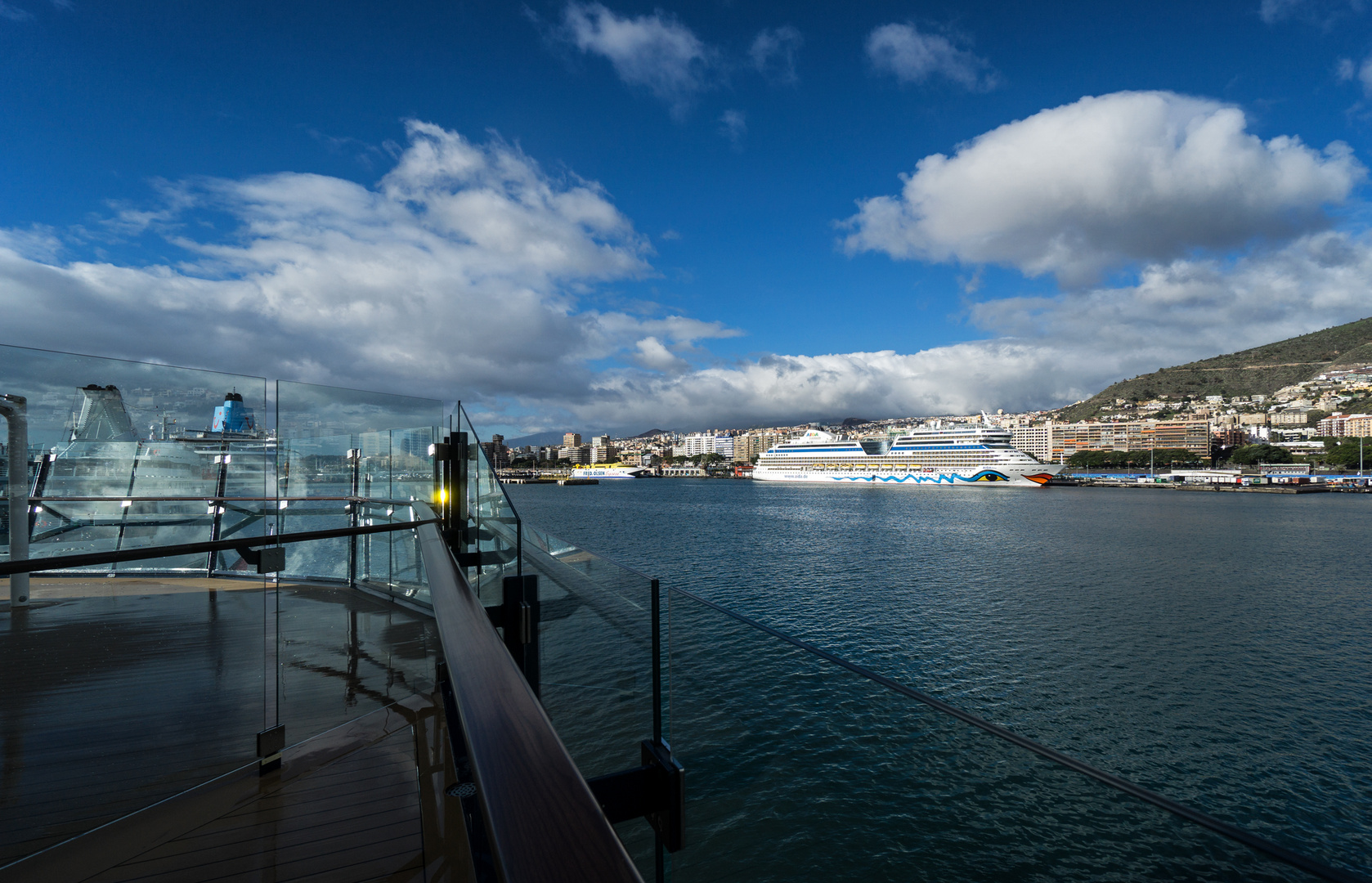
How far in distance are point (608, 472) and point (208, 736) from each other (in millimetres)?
89832

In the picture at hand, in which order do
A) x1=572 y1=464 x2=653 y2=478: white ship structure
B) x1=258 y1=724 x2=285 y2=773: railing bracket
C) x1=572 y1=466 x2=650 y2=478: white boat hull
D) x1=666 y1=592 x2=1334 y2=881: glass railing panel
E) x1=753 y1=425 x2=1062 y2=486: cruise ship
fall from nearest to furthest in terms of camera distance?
x1=666 y1=592 x2=1334 y2=881: glass railing panel < x1=258 y1=724 x2=285 y2=773: railing bracket < x1=753 y1=425 x2=1062 y2=486: cruise ship < x1=572 y1=466 x2=650 y2=478: white boat hull < x1=572 y1=464 x2=653 y2=478: white ship structure

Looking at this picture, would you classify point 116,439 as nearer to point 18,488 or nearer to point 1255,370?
point 18,488

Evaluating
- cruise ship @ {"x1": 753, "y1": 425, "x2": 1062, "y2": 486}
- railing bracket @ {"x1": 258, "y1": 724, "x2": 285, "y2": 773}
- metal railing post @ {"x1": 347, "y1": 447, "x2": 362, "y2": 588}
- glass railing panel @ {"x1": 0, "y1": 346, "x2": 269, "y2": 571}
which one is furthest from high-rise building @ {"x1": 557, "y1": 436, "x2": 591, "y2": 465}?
railing bracket @ {"x1": 258, "y1": 724, "x2": 285, "y2": 773}

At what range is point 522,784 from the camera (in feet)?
1.93

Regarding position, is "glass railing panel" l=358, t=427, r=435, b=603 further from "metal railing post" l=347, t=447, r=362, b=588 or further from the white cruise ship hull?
the white cruise ship hull

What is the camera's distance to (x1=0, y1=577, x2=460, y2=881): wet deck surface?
173 centimetres

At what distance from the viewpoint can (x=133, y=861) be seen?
5.52 ft

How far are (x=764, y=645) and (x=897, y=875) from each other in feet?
6.14

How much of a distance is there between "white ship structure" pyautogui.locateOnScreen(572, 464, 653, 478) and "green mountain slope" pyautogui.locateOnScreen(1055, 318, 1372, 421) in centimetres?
7735

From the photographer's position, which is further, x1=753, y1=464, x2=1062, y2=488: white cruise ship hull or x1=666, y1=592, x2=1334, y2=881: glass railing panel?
x1=753, y1=464, x2=1062, y2=488: white cruise ship hull

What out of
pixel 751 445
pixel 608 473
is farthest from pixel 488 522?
pixel 751 445

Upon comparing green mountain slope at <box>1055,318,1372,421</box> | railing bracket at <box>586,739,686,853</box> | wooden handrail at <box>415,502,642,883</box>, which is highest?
green mountain slope at <box>1055,318,1372,421</box>

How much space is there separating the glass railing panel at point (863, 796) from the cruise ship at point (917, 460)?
53.6m

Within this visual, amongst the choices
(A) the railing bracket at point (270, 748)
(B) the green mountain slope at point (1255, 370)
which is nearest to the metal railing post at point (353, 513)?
(A) the railing bracket at point (270, 748)
